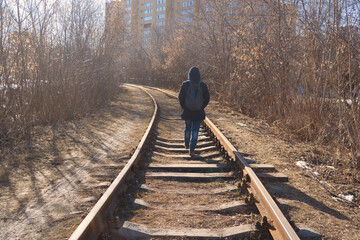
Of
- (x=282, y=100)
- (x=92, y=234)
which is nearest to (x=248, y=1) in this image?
(x=282, y=100)

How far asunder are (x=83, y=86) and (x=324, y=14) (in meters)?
9.74

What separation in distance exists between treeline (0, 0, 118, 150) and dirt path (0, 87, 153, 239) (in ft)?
2.66

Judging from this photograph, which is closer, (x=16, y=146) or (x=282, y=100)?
(x=16, y=146)

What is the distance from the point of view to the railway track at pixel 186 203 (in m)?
3.21

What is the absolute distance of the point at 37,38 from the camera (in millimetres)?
9250

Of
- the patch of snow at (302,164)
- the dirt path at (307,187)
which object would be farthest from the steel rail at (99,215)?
the patch of snow at (302,164)

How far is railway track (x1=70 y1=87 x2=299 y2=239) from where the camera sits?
321 centimetres

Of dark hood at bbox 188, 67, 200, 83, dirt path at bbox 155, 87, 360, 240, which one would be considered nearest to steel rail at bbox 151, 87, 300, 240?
dirt path at bbox 155, 87, 360, 240

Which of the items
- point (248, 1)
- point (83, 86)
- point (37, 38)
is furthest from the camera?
point (83, 86)

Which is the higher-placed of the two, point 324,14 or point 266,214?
point 324,14

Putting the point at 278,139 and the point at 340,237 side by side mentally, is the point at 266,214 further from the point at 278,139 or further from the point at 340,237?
the point at 278,139

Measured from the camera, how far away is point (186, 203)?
4.12m

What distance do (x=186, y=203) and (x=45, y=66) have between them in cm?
752

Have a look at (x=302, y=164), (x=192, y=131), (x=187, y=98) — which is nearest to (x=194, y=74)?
(x=187, y=98)
